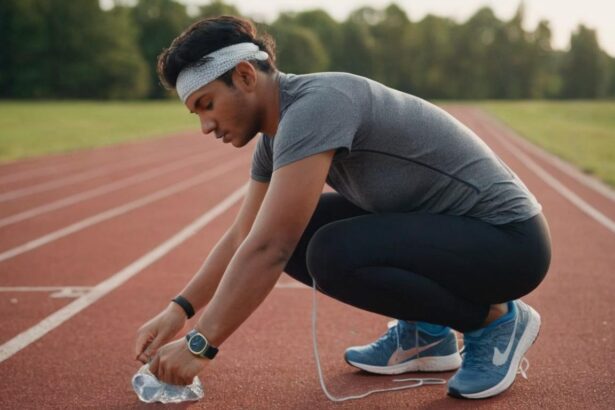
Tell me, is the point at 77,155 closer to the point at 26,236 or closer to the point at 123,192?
the point at 123,192

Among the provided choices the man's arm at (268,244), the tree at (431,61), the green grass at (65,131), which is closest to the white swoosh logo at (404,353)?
the man's arm at (268,244)

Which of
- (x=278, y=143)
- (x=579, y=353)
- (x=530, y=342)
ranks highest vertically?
Answer: (x=278, y=143)

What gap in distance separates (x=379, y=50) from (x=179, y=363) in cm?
9477

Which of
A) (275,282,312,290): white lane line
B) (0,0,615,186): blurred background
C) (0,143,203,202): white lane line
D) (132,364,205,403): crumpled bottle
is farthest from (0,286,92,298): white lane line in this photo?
(0,0,615,186): blurred background

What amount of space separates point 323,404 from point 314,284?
1.59 feet

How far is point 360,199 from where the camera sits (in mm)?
2812

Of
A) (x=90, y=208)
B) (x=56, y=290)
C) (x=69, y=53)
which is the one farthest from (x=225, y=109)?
(x=69, y=53)

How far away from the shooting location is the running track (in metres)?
2.99

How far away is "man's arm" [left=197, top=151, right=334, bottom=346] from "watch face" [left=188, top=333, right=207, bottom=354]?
0.02 m

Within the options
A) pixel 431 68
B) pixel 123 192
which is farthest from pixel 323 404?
pixel 431 68

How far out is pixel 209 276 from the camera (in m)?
2.85

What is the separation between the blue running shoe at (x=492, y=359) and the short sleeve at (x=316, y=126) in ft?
3.48

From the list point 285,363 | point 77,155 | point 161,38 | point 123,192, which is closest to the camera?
point 285,363

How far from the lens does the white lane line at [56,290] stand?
473cm
